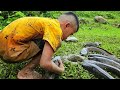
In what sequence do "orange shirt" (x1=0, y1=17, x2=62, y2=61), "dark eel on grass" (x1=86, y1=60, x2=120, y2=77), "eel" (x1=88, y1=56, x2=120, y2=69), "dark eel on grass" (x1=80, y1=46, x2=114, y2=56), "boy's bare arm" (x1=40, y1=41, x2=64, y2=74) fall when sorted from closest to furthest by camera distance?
"boy's bare arm" (x1=40, y1=41, x2=64, y2=74), "orange shirt" (x1=0, y1=17, x2=62, y2=61), "dark eel on grass" (x1=86, y1=60, x2=120, y2=77), "eel" (x1=88, y1=56, x2=120, y2=69), "dark eel on grass" (x1=80, y1=46, x2=114, y2=56)

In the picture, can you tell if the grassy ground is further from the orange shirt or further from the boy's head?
the boy's head

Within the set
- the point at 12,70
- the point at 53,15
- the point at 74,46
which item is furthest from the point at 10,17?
the point at 12,70

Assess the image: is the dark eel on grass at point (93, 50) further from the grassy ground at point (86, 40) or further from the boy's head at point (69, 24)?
the boy's head at point (69, 24)

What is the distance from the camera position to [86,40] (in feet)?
12.9

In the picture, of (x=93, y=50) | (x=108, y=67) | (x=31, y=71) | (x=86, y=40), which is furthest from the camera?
(x=86, y=40)

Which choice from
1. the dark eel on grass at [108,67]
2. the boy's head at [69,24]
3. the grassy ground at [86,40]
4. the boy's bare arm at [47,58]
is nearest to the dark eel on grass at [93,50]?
the grassy ground at [86,40]

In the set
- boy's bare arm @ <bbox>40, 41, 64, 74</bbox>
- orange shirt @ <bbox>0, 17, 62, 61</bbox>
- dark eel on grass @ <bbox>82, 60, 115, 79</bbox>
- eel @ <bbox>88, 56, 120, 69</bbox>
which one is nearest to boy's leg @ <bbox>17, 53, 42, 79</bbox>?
orange shirt @ <bbox>0, 17, 62, 61</bbox>

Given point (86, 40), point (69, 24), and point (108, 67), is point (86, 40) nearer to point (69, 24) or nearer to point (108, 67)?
point (108, 67)

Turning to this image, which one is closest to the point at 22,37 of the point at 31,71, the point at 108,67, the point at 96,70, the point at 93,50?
the point at 31,71

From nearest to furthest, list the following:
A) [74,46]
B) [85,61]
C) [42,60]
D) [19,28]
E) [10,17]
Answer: [42,60] < [19,28] < [85,61] < [74,46] < [10,17]

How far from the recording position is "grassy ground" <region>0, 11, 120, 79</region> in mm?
3002

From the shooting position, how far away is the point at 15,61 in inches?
114

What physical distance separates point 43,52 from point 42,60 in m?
0.06
